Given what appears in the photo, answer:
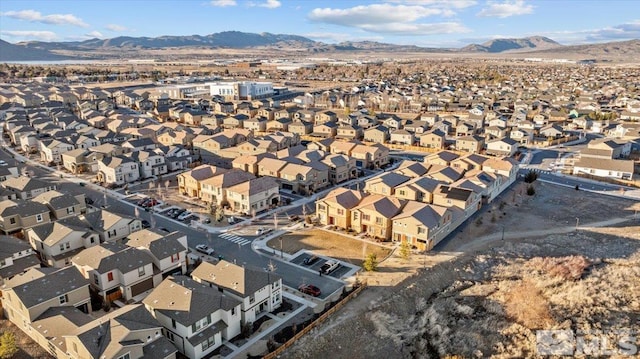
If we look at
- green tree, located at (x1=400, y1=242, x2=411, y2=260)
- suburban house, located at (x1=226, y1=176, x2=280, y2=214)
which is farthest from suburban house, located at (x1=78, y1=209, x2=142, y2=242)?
green tree, located at (x1=400, y1=242, x2=411, y2=260)

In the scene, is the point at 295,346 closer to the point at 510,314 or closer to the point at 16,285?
the point at 510,314

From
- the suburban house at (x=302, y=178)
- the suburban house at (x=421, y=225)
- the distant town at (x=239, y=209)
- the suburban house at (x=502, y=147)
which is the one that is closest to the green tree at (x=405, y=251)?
the distant town at (x=239, y=209)

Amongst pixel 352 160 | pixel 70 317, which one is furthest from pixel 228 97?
pixel 70 317

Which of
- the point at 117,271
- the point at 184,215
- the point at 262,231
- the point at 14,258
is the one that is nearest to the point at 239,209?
the point at 184,215

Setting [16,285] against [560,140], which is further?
[560,140]

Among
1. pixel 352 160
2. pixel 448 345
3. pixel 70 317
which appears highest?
pixel 352 160

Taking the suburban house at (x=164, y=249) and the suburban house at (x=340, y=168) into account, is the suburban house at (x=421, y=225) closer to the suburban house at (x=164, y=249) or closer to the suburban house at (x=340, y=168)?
the suburban house at (x=340, y=168)

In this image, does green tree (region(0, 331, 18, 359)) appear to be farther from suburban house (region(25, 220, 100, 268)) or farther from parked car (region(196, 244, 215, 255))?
parked car (region(196, 244, 215, 255))
